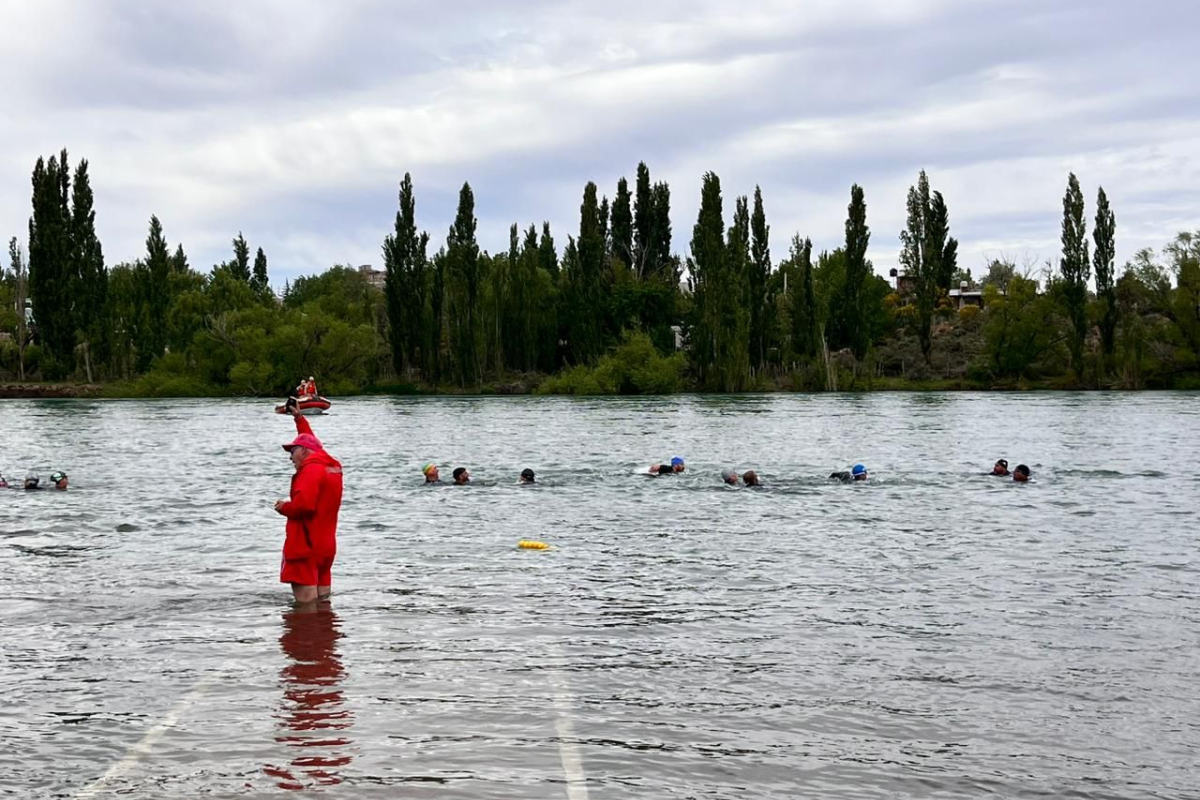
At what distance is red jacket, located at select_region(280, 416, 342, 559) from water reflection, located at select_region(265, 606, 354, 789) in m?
0.93

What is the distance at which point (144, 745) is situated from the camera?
32.6ft

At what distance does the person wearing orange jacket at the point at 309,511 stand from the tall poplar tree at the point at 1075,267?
105 metres

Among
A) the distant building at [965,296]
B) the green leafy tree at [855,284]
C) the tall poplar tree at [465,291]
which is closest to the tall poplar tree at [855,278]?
the green leafy tree at [855,284]

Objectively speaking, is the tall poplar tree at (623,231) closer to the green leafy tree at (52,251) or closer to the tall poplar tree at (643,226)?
the tall poplar tree at (643,226)

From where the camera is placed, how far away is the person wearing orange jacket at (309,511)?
1398 centimetres

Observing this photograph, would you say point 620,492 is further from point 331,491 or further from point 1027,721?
point 1027,721

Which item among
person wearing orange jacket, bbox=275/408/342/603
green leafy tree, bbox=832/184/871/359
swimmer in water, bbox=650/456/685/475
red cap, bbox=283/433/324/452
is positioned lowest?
swimmer in water, bbox=650/456/685/475

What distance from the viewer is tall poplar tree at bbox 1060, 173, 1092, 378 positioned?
361 ft

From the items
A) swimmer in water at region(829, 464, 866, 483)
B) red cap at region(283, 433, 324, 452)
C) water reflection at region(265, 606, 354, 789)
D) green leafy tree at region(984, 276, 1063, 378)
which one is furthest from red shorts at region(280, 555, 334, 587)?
green leafy tree at region(984, 276, 1063, 378)

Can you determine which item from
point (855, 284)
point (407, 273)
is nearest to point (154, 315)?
point (407, 273)

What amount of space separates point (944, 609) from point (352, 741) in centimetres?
868

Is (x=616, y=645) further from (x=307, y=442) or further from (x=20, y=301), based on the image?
(x=20, y=301)

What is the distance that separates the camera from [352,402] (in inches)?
4161

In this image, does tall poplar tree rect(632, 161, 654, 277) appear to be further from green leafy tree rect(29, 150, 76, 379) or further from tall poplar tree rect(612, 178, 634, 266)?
green leafy tree rect(29, 150, 76, 379)
